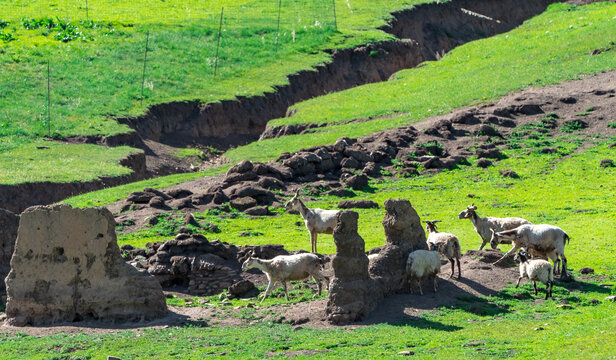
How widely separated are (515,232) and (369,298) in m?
6.53

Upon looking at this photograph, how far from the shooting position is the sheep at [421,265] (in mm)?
31688

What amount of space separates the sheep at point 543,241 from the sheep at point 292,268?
590cm

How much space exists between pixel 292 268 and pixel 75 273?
6557 millimetres

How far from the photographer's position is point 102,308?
3219 centimetres

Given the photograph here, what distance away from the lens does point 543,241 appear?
3403cm

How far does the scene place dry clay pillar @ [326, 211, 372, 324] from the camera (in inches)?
1188

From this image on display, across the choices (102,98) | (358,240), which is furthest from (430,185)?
(102,98)

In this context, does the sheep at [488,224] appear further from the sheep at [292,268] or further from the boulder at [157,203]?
the boulder at [157,203]

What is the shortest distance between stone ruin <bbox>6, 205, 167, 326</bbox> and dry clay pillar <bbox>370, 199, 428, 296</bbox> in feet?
22.2

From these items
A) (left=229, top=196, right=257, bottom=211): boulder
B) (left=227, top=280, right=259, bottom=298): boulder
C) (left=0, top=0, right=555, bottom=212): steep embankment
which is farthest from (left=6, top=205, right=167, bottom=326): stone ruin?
(left=0, top=0, right=555, bottom=212): steep embankment

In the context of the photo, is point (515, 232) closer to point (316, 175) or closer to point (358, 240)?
point (358, 240)

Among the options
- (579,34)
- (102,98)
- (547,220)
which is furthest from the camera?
(579,34)

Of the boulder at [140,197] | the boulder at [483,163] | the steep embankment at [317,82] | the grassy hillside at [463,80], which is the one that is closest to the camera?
the boulder at [140,197]

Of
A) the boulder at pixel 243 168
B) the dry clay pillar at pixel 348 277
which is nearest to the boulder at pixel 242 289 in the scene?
the dry clay pillar at pixel 348 277
